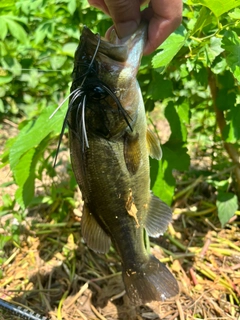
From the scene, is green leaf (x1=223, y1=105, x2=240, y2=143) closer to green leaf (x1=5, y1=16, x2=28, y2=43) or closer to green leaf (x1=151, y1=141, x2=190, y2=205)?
green leaf (x1=151, y1=141, x2=190, y2=205)

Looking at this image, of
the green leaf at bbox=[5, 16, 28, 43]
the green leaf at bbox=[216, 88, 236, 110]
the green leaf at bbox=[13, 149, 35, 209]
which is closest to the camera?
the green leaf at bbox=[13, 149, 35, 209]

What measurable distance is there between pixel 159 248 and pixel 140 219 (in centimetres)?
71

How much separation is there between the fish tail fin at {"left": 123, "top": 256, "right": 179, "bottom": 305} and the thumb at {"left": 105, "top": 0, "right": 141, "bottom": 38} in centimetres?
95

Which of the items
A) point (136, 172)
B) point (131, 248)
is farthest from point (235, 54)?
point (131, 248)

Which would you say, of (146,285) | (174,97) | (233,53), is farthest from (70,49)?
(146,285)

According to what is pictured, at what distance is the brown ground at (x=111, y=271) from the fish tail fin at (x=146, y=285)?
0.33 meters

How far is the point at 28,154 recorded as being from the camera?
1.94 m

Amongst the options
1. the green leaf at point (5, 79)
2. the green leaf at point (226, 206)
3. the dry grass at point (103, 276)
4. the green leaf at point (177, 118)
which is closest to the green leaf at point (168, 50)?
the green leaf at point (177, 118)

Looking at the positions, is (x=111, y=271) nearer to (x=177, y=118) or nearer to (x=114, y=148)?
(x=177, y=118)

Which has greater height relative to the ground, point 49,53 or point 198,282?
point 49,53

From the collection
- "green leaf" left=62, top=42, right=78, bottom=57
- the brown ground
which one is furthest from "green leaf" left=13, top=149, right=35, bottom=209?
"green leaf" left=62, top=42, right=78, bottom=57

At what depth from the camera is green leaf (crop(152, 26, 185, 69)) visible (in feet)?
4.65

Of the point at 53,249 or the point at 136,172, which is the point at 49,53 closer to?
the point at 53,249

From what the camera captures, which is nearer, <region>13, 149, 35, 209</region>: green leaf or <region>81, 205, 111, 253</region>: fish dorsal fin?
<region>81, 205, 111, 253</region>: fish dorsal fin
